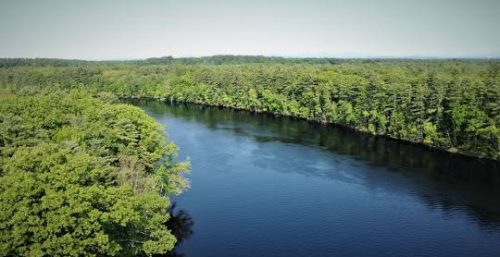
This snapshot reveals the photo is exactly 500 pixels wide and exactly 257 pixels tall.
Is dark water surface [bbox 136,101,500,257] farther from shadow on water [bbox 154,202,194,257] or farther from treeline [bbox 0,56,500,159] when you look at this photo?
treeline [bbox 0,56,500,159]

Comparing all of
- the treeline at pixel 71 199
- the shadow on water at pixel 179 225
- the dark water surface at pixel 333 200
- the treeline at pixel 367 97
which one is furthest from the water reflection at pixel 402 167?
the treeline at pixel 71 199

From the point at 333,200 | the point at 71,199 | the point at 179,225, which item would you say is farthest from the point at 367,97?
the point at 71,199

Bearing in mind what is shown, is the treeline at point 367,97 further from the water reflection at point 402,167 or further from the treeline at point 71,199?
the treeline at point 71,199

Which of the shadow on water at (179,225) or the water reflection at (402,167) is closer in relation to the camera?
the shadow on water at (179,225)

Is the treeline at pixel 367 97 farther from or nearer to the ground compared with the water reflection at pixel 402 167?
farther from the ground

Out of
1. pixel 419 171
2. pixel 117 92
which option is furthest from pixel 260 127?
pixel 117 92

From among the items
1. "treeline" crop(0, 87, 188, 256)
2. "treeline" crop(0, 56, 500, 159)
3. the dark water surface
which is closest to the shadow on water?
the dark water surface

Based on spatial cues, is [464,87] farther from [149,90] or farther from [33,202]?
[149,90]
